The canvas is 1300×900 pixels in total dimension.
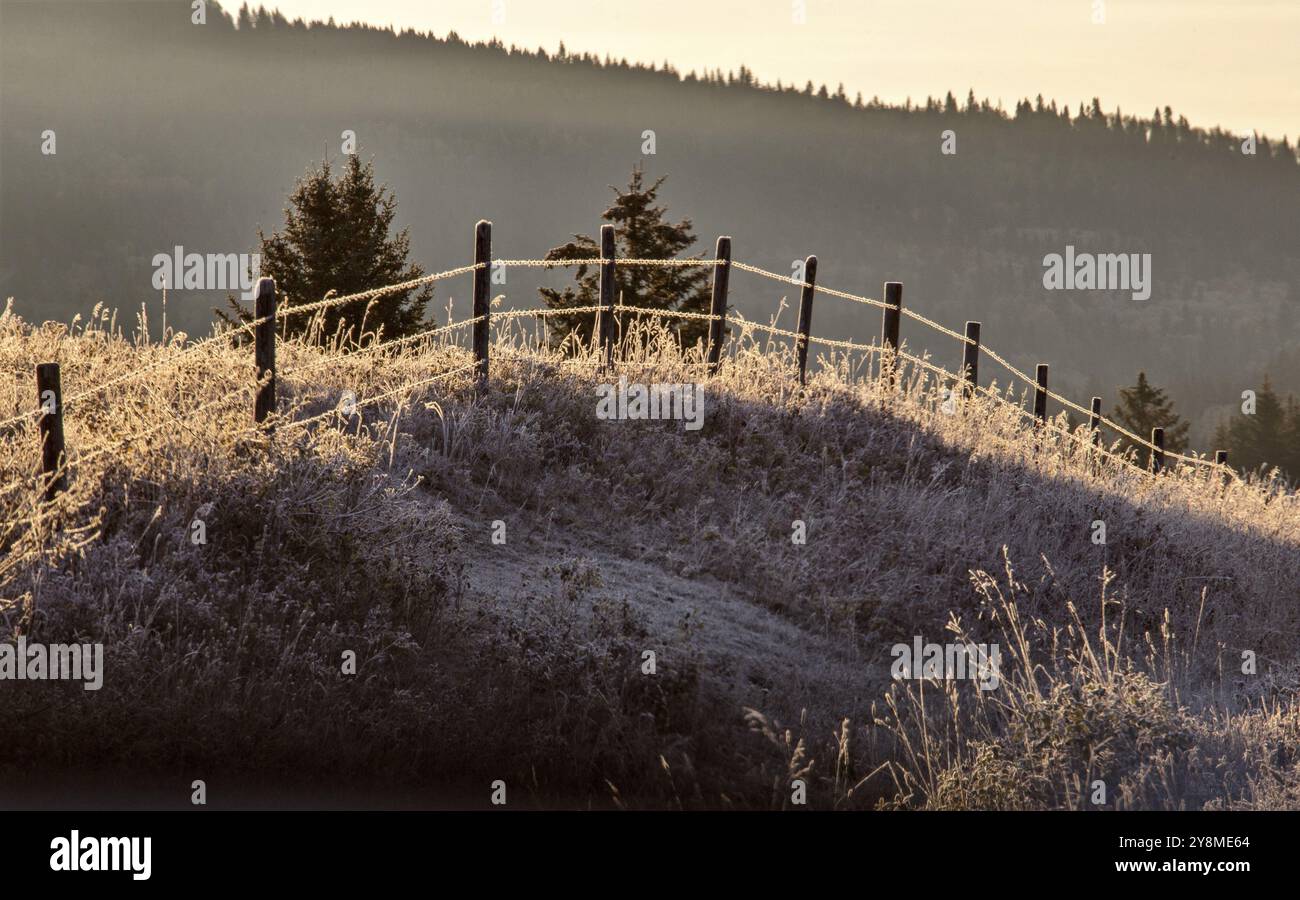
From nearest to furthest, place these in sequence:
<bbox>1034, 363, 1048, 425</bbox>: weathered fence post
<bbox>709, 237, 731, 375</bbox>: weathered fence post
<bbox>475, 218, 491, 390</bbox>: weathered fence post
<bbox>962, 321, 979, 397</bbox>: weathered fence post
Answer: <bbox>475, 218, 491, 390</bbox>: weathered fence post, <bbox>709, 237, 731, 375</bbox>: weathered fence post, <bbox>962, 321, 979, 397</bbox>: weathered fence post, <bbox>1034, 363, 1048, 425</bbox>: weathered fence post

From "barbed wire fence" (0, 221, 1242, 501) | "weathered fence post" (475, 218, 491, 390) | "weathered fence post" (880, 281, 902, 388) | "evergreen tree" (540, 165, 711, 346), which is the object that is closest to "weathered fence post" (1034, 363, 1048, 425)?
"barbed wire fence" (0, 221, 1242, 501)

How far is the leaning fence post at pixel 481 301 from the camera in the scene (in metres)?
12.3

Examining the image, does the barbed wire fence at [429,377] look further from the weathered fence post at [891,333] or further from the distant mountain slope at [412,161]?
the distant mountain slope at [412,161]

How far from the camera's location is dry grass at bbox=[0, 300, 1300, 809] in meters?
6.95

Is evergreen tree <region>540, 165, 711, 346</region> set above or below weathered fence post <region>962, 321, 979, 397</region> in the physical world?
above

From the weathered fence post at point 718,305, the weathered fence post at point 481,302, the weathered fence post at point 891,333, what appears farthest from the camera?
the weathered fence post at point 891,333

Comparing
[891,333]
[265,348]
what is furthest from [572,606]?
[891,333]

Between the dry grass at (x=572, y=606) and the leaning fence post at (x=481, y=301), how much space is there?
0.39m

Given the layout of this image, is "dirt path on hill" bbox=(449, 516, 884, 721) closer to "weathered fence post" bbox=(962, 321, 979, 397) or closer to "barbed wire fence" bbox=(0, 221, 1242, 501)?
"barbed wire fence" bbox=(0, 221, 1242, 501)

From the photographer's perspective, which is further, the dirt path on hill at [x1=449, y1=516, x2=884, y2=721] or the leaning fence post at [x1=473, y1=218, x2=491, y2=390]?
the leaning fence post at [x1=473, y1=218, x2=491, y2=390]

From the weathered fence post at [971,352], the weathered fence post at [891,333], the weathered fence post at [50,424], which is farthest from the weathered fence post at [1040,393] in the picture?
the weathered fence post at [50,424]

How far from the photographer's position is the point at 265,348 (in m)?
9.24

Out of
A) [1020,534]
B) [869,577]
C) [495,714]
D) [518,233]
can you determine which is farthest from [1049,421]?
[518,233]

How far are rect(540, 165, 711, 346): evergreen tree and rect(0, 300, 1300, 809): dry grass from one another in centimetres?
1325
